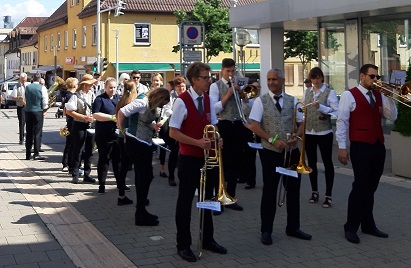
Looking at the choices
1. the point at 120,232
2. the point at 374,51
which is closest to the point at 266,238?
the point at 120,232

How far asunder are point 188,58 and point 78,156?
425 cm

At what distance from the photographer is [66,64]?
54.8 meters

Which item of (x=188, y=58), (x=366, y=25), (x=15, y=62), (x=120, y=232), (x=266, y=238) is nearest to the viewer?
(x=266, y=238)

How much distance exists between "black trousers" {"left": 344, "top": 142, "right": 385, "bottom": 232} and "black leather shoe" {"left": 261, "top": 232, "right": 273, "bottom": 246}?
0.88 meters

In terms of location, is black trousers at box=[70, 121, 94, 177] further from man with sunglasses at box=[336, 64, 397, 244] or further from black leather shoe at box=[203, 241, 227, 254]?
man with sunglasses at box=[336, 64, 397, 244]

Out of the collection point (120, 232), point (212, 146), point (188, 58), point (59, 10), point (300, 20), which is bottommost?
point (120, 232)

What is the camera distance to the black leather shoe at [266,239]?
270 inches

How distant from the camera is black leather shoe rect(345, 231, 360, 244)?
6.89 m

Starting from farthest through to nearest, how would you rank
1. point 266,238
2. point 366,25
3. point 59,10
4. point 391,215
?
point 59,10
point 366,25
point 391,215
point 266,238

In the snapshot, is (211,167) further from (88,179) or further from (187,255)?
(88,179)

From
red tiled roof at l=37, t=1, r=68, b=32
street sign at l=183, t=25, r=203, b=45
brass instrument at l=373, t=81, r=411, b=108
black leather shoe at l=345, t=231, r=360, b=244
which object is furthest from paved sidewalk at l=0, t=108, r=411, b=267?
red tiled roof at l=37, t=1, r=68, b=32

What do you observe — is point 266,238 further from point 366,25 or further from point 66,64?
point 66,64

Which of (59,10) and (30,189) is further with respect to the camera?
(59,10)

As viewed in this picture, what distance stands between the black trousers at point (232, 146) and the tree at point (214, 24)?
1121 inches
